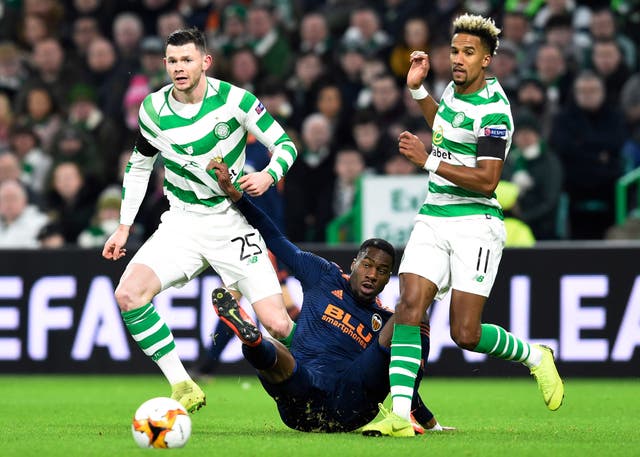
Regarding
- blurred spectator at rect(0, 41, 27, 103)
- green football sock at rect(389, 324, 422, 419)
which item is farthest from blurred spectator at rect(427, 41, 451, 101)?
green football sock at rect(389, 324, 422, 419)

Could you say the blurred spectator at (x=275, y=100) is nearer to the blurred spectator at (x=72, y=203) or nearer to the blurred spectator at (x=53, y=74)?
the blurred spectator at (x=72, y=203)

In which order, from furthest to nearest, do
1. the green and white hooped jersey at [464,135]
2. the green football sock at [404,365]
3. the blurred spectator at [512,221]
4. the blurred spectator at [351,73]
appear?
the blurred spectator at [351,73], the blurred spectator at [512,221], the green and white hooped jersey at [464,135], the green football sock at [404,365]

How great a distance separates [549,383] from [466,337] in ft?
2.29

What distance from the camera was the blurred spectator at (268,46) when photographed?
15.9 m

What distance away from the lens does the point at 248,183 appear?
305 inches

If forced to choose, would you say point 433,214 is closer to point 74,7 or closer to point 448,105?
point 448,105

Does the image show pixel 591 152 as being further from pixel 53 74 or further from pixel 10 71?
pixel 10 71

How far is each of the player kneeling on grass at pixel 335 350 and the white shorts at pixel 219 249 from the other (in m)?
0.41

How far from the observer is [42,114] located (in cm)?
1622

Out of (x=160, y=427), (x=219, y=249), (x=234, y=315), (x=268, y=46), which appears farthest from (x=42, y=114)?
(x=160, y=427)

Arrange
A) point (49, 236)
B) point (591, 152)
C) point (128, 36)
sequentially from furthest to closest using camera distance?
point (128, 36), point (49, 236), point (591, 152)

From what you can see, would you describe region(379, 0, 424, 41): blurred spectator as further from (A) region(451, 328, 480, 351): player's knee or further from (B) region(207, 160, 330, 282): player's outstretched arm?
(A) region(451, 328, 480, 351): player's knee

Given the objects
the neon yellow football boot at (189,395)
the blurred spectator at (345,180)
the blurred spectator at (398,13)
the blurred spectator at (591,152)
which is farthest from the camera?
the blurred spectator at (398,13)

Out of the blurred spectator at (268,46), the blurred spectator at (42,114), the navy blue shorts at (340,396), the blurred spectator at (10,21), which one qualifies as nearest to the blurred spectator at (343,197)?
the blurred spectator at (268,46)
